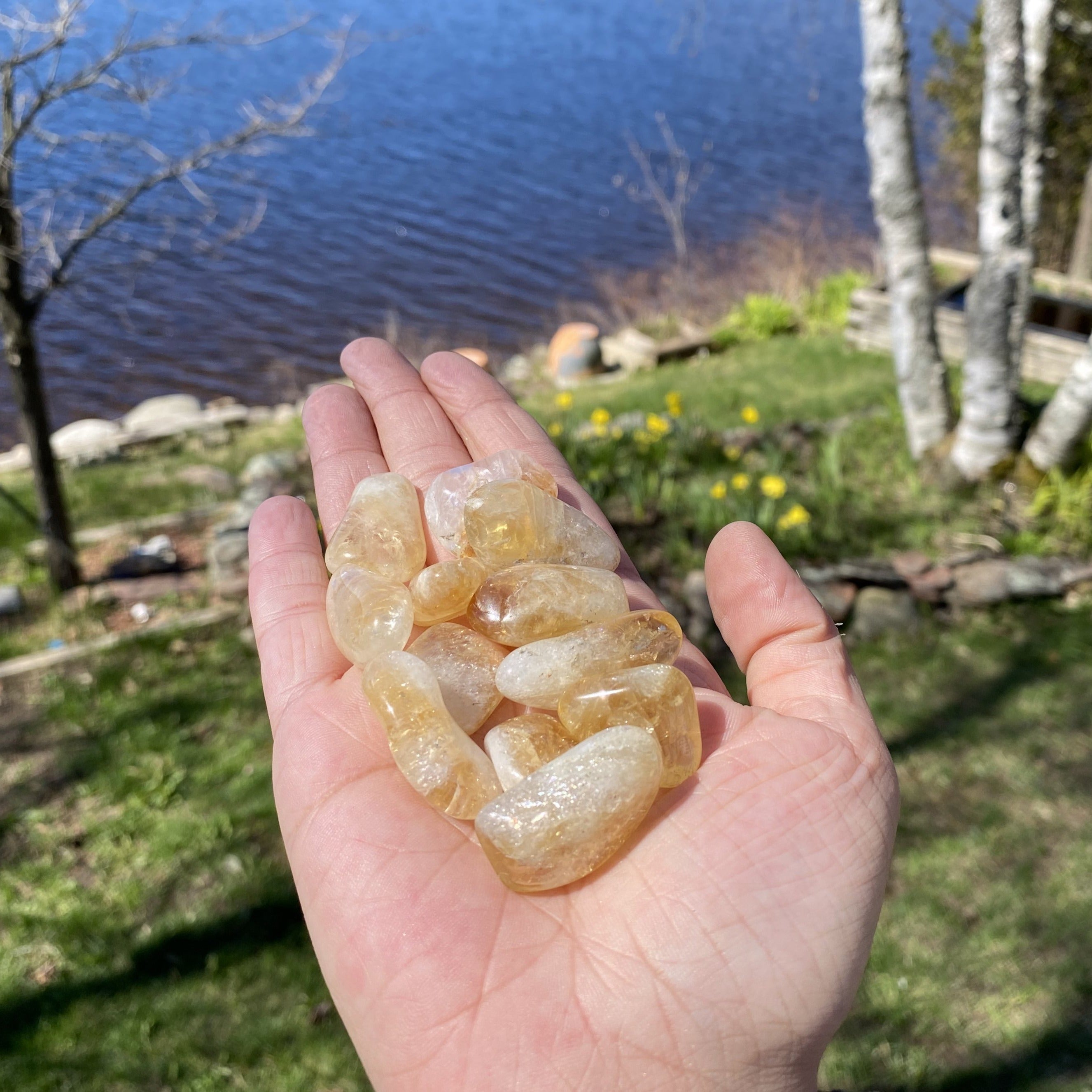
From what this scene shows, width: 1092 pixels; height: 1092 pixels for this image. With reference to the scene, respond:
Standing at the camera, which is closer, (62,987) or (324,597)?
(324,597)

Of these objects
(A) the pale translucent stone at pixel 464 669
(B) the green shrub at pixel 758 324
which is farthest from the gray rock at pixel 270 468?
(B) the green shrub at pixel 758 324

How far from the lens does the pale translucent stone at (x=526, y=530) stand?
1938 mm

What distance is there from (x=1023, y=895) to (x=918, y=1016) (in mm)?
524

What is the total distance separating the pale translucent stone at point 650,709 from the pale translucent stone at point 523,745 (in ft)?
0.07

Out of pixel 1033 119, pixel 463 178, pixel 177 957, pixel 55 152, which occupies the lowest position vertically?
pixel 463 178

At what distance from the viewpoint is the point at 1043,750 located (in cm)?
318

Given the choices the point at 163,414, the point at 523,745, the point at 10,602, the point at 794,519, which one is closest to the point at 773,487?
the point at 794,519

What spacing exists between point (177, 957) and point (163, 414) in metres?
5.73

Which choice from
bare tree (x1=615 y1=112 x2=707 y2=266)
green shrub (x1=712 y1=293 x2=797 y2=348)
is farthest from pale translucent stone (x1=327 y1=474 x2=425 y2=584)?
bare tree (x1=615 y1=112 x2=707 y2=266)

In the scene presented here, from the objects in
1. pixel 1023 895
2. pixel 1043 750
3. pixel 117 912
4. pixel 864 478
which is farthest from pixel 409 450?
pixel 864 478

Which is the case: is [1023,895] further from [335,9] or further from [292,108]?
[335,9]

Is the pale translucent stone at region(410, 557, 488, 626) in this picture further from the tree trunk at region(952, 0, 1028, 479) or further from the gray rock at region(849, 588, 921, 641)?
the tree trunk at region(952, 0, 1028, 479)

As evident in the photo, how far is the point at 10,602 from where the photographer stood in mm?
3775

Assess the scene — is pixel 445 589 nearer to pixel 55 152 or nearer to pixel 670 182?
pixel 55 152
